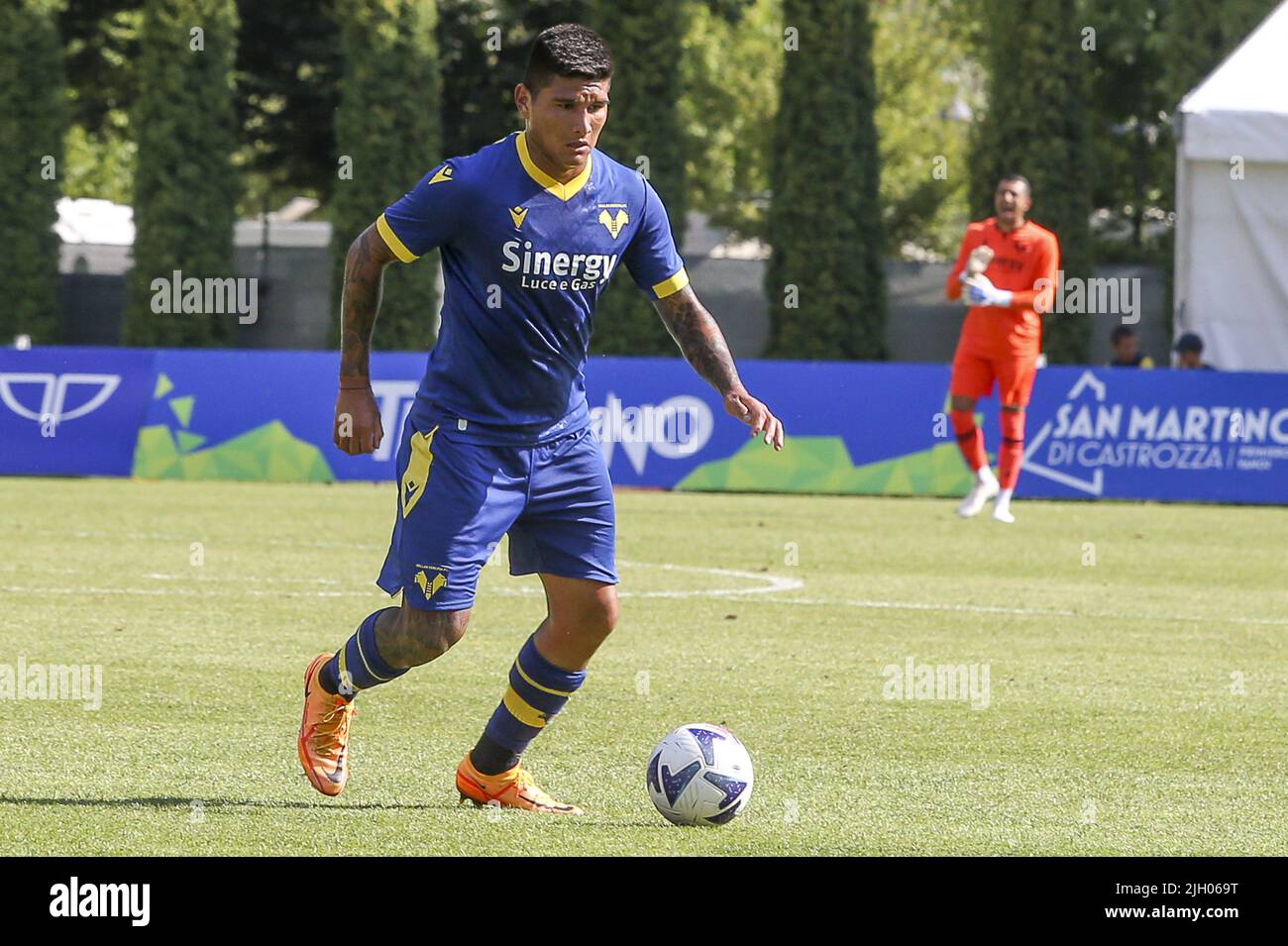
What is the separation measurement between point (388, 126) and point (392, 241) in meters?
23.9

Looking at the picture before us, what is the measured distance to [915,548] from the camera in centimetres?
1470

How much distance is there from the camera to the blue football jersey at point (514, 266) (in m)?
5.87

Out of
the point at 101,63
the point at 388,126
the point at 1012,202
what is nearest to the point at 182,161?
the point at 388,126

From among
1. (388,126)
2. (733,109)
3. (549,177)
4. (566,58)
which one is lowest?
(733,109)

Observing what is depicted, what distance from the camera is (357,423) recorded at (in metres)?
5.90

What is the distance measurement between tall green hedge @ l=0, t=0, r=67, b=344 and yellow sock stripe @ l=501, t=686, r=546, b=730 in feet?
81.4

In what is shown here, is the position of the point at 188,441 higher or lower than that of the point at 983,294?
lower

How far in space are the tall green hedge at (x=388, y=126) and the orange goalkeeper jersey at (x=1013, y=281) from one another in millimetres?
13435

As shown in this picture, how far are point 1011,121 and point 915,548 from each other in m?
15.4

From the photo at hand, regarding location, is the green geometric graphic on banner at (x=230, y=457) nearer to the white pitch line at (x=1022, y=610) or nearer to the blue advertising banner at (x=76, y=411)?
the blue advertising banner at (x=76, y=411)

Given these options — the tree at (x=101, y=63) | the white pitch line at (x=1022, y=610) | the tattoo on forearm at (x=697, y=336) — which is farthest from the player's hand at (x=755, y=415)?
the tree at (x=101, y=63)

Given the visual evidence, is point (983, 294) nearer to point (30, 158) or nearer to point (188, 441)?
point (188, 441)

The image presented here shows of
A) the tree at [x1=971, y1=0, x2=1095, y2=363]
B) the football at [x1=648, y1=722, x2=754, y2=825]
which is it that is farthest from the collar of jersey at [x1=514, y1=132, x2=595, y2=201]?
the tree at [x1=971, y1=0, x2=1095, y2=363]

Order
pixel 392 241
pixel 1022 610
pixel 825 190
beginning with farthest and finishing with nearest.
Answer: pixel 825 190 < pixel 1022 610 < pixel 392 241
